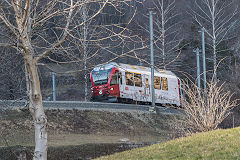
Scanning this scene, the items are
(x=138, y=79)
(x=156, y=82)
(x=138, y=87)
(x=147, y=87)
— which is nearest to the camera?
(x=138, y=79)

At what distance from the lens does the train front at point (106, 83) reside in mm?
27281

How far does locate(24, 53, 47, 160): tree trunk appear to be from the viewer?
9820 millimetres

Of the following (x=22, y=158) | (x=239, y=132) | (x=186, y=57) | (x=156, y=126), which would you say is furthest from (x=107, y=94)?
(x=186, y=57)

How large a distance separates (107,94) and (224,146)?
60.9ft

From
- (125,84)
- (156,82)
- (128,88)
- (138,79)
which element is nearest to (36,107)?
(125,84)

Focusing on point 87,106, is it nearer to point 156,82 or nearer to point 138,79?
point 138,79

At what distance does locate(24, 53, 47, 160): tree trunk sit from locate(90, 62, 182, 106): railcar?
1543cm

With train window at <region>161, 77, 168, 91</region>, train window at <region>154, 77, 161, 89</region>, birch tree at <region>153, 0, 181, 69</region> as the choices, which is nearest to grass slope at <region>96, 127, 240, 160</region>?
train window at <region>154, 77, 161, 89</region>

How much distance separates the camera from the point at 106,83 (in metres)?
27.7

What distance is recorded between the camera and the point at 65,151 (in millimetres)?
16797

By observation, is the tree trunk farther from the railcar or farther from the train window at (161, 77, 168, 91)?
the train window at (161, 77, 168, 91)

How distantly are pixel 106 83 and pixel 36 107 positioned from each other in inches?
699

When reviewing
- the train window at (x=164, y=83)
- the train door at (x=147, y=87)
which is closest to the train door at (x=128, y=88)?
the train door at (x=147, y=87)

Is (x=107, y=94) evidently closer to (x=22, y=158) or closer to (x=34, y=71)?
(x=22, y=158)
